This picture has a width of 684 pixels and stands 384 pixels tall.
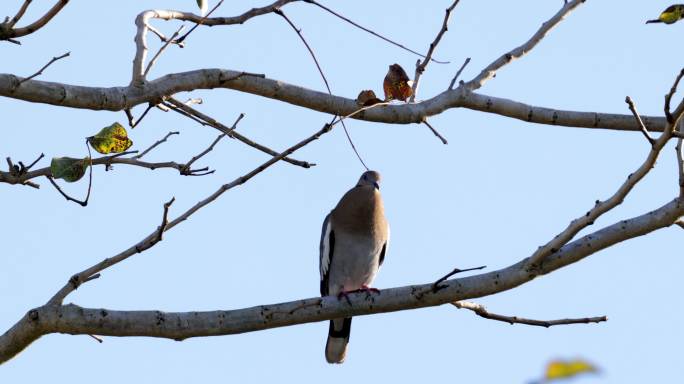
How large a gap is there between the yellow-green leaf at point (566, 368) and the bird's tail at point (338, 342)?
543 cm

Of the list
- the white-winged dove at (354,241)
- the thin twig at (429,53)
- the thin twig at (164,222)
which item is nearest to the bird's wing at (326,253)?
the white-winged dove at (354,241)

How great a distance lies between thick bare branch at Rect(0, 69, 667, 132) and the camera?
3062mm

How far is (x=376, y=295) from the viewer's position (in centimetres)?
316

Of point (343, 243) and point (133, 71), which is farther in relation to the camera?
point (343, 243)

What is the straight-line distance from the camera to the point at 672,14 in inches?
119

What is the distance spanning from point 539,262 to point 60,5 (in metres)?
1.69

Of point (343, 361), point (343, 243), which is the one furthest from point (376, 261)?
point (343, 361)

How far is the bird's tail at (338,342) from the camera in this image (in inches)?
242

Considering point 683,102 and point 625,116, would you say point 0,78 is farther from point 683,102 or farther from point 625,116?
point 625,116

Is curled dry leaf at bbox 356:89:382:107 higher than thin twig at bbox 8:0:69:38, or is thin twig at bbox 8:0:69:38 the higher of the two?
curled dry leaf at bbox 356:89:382:107

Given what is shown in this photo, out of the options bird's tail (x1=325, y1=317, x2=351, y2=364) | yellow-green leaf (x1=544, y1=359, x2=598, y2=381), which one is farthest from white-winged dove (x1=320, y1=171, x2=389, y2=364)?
yellow-green leaf (x1=544, y1=359, x2=598, y2=381)

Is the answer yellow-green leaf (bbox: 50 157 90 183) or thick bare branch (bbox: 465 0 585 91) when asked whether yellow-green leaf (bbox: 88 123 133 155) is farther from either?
thick bare branch (bbox: 465 0 585 91)

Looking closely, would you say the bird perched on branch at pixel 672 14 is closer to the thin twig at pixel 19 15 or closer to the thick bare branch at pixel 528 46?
the thick bare branch at pixel 528 46

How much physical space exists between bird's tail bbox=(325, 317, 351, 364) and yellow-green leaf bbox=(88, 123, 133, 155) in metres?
3.10
